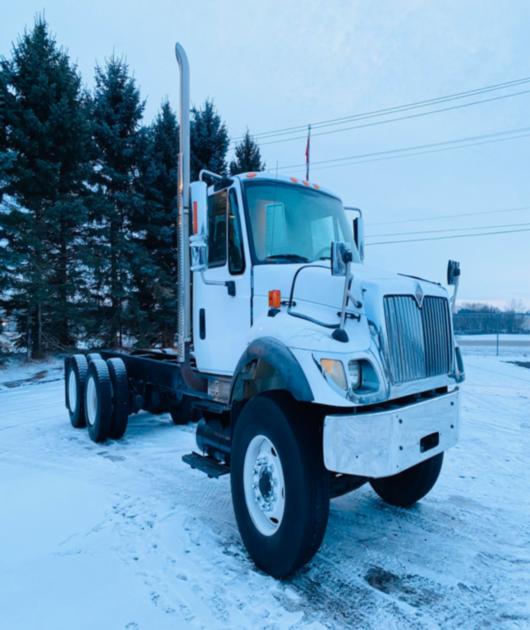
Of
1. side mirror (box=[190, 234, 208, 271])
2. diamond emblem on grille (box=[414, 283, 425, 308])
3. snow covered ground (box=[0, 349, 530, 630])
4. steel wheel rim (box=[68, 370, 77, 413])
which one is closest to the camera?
snow covered ground (box=[0, 349, 530, 630])

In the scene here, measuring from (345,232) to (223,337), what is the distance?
1.63 meters

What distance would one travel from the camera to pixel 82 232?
53.0 ft

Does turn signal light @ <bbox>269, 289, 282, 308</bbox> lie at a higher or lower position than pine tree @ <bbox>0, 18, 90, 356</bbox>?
lower

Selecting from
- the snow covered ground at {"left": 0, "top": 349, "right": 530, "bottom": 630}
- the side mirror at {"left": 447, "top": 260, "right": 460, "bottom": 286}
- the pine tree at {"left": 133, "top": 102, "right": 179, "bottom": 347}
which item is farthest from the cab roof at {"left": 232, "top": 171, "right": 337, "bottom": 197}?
the pine tree at {"left": 133, "top": 102, "right": 179, "bottom": 347}

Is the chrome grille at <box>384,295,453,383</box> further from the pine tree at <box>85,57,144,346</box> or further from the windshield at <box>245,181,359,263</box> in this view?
the pine tree at <box>85,57,144,346</box>

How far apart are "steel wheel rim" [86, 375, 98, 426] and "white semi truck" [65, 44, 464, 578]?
82.9 inches

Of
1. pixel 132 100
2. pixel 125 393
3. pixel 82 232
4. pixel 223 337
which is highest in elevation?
pixel 132 100

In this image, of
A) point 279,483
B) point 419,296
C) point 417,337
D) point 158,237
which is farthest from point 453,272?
point 158,237

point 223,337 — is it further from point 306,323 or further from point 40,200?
point 40,200

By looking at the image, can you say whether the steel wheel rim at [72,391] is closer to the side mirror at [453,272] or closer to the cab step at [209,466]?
the cab step at [209,466]

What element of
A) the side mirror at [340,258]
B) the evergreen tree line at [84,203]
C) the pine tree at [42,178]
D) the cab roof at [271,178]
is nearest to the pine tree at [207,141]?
the evergreen tree line at [84,203]

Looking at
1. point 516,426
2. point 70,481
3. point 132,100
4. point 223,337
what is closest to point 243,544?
point 223,337

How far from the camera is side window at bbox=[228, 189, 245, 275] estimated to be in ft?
12.9

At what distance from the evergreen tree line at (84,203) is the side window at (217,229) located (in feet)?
31.0
